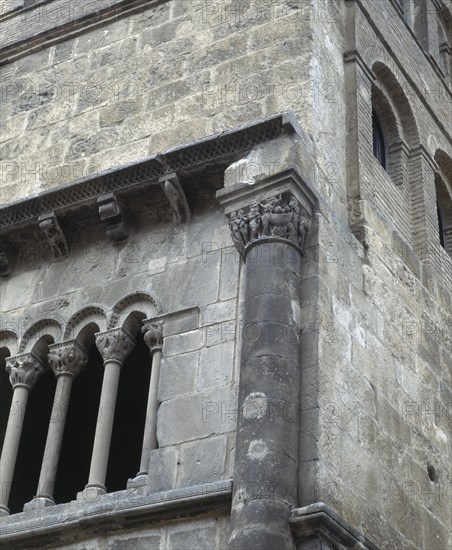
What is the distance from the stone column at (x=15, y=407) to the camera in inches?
371

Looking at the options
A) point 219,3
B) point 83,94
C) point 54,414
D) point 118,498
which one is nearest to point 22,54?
point 83,94

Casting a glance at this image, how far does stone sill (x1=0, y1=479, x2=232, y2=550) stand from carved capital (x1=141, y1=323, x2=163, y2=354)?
1.31 m

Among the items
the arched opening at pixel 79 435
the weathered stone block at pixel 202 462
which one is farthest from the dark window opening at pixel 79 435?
the weathered stone block at pixel 202 462

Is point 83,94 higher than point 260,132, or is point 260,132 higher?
point 83,94

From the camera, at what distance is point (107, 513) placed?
841cm

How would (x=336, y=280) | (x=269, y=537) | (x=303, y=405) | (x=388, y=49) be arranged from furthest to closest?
(x=388, y=49) < (x=336, y=280) < (x=303, y=405) < (x=269, y=537)

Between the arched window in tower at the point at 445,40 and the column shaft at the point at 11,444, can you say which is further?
the arched window in tower at the point at 445,40

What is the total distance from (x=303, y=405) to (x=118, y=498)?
1.55 metres

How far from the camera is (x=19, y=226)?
1065cm

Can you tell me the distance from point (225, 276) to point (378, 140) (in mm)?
3482

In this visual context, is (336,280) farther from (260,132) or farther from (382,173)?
(382,173)

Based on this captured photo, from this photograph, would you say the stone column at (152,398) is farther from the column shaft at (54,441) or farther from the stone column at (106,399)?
the column shaft at (54,441)

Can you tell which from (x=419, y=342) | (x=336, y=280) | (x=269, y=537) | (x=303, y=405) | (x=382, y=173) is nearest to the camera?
(x=269, y=537)

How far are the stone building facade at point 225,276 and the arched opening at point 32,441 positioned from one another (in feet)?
0.08
